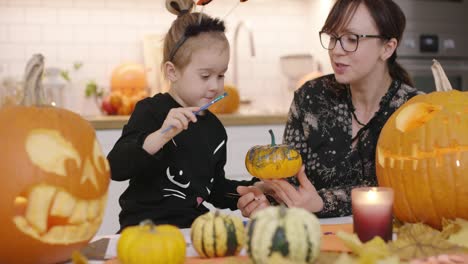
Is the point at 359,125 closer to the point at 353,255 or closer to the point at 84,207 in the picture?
the point at 353,255

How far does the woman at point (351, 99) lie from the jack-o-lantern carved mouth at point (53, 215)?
30.7 inches

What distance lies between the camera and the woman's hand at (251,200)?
56.9 inches

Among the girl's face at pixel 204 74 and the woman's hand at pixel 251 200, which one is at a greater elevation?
the girl's face at pixel 204 74

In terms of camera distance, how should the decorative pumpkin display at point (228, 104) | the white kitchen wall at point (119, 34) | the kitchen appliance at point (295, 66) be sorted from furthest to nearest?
the kitchen appliance at point (295, 66)
the white kitchen wall at point (119, 34)
the decorative pumpkin display at point (228, 104)

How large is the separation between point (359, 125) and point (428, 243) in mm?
803

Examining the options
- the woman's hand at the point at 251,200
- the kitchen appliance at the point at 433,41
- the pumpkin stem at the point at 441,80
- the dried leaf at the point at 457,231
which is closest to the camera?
the dried leaf at the point at 457,231

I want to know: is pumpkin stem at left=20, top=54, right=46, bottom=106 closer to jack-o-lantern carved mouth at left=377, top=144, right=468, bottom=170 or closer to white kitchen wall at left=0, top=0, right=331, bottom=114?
jack-o-lantern carved mouth at left=377, top=144, right=468, bottom=170

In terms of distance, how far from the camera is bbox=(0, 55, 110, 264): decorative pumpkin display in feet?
3.10

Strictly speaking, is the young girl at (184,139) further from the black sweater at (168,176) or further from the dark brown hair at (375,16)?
the dark brown hair at (375,16)

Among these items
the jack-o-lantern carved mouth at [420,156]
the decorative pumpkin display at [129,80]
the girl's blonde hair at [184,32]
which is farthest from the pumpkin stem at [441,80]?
the decorative pumpkin display at [129,80]

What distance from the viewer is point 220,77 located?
62.1 inches

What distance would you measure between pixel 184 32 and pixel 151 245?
2.61ft

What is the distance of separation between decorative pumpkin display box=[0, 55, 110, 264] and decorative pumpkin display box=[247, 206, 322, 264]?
11.0 inches

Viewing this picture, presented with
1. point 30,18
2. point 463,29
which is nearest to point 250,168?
point 30,18
